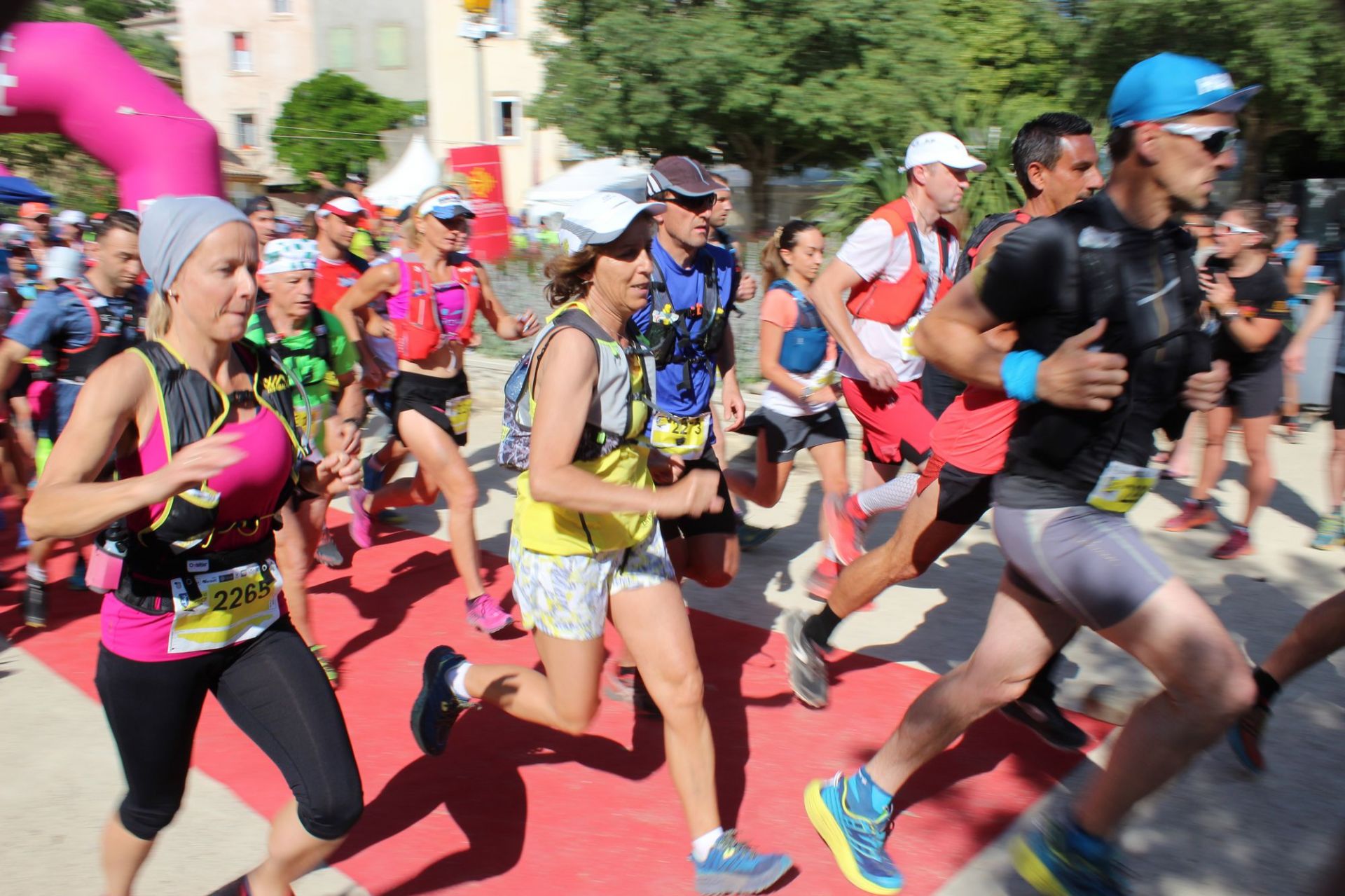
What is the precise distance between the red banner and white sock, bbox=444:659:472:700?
16.1 m

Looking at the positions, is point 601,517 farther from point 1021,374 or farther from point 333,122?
point 333,122

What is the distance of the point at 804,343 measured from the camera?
5.46m

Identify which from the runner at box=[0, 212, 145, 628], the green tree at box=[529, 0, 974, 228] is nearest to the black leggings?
the runner at box=[0, 212, 145, 628]

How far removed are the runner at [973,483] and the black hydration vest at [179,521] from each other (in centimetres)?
212

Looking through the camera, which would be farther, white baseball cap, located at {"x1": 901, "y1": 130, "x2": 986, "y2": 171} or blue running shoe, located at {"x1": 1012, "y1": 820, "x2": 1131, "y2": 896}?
white baseball cap, located at {"x1": 901, "y1": 130, "x2": 986, "y2": 171}

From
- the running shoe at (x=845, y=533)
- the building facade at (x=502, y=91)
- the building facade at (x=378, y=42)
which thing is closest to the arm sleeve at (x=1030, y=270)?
the running shoe at (x=845, y=533)

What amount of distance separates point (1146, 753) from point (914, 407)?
2564 mm

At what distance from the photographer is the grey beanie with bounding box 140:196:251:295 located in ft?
8.46

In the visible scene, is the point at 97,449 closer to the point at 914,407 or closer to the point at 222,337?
the point at 222,337

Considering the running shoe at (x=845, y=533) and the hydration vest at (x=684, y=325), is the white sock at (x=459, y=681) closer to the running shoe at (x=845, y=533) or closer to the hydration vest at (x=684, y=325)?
the hydration vest at (x=684, y=325)

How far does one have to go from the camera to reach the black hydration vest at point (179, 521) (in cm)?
250

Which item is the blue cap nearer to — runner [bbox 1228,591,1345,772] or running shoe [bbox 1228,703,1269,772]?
runner [bbox 1228,591,1345,772]

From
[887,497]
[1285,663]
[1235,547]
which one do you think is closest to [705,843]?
[1285,663]

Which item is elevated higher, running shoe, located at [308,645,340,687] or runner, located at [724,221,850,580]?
runner, located at [724,221,850,580]
